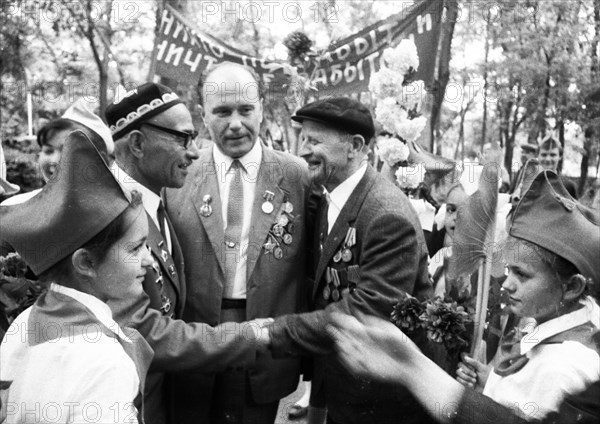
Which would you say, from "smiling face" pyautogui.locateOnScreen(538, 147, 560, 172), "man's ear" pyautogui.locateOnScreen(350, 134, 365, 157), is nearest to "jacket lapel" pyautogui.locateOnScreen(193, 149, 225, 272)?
"man's ear" pyautogui.locateOnScreen(350, 134, 365, 157)

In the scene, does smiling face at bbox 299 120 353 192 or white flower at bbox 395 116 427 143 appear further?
white flower at bbox 395 116 427 143

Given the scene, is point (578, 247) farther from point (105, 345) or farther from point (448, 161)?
point (448, 161)

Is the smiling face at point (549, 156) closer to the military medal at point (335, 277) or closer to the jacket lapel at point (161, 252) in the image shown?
the military medal at point (335, 277)

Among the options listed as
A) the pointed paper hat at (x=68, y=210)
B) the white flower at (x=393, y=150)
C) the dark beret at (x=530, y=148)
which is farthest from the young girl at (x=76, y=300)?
the dark beret at (x=530, y=148)

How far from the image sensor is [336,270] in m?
3.44

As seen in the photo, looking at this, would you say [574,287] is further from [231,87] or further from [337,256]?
[231,87]

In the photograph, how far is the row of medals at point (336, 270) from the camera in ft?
11.2

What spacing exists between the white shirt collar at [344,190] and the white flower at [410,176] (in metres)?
2.07

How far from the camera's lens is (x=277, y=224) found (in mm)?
3668

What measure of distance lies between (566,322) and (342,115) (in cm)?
171

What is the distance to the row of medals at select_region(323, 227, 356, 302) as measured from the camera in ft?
11.2

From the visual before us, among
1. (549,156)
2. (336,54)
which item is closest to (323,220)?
(336,54)

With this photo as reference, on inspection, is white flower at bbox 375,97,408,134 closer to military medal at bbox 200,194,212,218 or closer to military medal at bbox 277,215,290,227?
military medal at bbox 277,215,290,227

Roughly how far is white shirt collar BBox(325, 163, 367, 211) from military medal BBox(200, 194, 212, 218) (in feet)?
2.11
